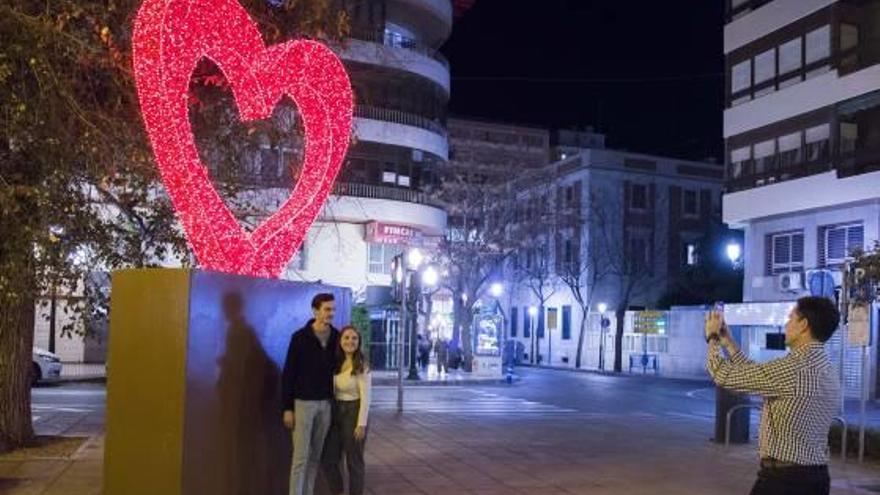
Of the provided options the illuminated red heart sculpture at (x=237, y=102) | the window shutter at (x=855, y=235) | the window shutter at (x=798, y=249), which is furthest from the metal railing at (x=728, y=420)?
the window shutter at (x=798, y=249)

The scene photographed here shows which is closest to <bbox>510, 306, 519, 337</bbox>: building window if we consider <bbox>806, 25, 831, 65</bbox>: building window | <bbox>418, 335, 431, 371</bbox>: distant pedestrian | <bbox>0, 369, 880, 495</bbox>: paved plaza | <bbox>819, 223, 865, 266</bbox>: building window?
<bbox>418, 335, 431, 371</bbox>: distant pedestrian

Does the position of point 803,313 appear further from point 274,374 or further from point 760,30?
point 760,30

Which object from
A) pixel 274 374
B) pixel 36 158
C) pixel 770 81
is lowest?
pixel 274 374

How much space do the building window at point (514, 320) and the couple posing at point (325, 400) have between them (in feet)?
181

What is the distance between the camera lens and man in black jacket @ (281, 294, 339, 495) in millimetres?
8836

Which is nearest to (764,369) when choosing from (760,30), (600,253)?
(760,30)

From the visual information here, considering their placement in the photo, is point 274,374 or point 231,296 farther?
point 274,374

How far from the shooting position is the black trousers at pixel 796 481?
17.5ft

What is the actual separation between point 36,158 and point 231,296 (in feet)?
Result: 15.0

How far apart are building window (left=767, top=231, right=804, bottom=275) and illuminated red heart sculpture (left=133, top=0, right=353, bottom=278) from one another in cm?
3001

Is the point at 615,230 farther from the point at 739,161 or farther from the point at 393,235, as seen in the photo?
the point at 393,235

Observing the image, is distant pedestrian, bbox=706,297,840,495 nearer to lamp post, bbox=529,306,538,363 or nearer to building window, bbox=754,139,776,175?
building window, bbox=754,139,776,175

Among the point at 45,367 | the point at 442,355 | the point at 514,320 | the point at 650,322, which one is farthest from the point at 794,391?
the point at 514,320

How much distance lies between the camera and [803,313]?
556cm
